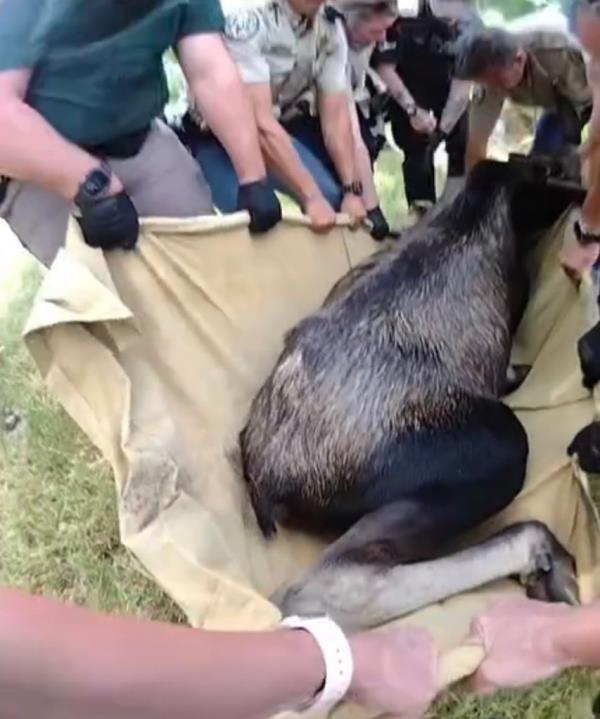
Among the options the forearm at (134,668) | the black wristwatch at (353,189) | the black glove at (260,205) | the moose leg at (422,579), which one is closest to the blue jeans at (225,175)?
the black wristwatch at (353,189)

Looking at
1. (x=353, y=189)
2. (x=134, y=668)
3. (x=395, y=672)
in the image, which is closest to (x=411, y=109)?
(x=353, y=189)

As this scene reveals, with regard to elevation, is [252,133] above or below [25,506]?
above

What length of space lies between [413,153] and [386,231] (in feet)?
1.53

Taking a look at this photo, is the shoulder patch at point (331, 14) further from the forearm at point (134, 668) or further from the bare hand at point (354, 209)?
the forearm at point (134, 668)

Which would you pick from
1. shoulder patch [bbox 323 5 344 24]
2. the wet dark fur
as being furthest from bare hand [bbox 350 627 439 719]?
shoulder patch [bbox 323 5 344 24]

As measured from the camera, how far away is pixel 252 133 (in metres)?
2.78

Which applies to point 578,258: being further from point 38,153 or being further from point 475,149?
point 38,153

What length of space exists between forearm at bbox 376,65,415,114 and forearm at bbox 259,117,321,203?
0.43m

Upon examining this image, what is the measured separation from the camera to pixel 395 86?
3.24 m

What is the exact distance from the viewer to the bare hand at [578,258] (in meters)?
2.78

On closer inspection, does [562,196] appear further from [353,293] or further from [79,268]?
[79,268]

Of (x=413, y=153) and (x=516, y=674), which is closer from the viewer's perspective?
(x=516, y=674)

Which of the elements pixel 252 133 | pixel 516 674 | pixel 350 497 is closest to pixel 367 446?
pixel 350 497

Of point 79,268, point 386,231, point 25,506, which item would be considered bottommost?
point 25,506
